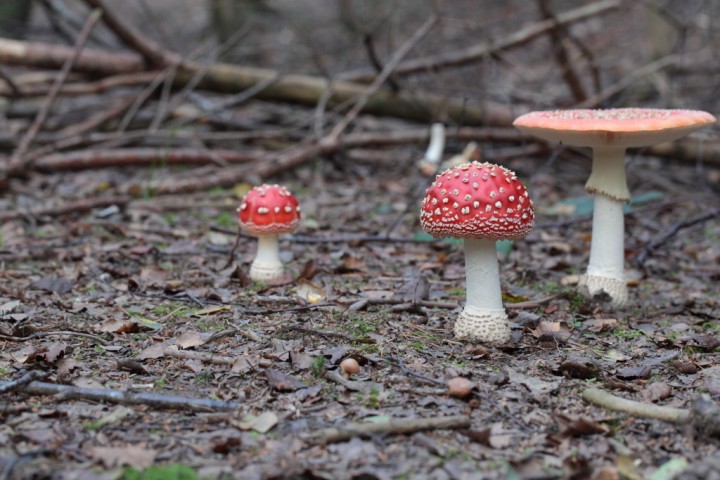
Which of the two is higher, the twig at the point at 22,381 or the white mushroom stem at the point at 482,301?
the white mushroom stem at the point at 482,301

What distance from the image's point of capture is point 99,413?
3.08 m

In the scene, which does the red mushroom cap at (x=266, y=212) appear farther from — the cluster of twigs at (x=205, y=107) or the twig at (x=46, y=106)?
the twig at (x=46, y=106)

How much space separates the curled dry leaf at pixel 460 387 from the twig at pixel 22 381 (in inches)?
74.6

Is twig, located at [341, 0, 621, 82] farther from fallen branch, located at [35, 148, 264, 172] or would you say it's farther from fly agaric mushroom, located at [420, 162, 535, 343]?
fly agaric mushroom, located at [420, 162, 535, 343]

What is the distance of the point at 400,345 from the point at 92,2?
5.93m

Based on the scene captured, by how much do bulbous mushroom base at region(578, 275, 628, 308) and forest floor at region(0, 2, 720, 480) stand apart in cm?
8

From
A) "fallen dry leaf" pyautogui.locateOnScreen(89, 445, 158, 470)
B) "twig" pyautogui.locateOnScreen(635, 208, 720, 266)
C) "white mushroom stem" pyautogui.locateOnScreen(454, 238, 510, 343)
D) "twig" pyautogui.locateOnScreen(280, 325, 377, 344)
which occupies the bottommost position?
"fallen dry leaf" pyautogui.locateOnScreen(89, 445, 158, 470)

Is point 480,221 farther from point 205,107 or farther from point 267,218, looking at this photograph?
point 205,107

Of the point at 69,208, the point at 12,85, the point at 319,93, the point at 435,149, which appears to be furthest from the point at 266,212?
the point at 12,85

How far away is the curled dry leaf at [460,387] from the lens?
3299 millimetres

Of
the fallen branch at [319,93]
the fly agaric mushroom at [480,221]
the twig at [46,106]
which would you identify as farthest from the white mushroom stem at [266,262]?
the fallen branch at [319,93]

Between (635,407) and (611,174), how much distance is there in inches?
77.4

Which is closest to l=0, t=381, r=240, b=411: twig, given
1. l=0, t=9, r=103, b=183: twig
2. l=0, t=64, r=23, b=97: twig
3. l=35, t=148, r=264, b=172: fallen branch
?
l=35, t=148, r=264, b=172: fallen branch

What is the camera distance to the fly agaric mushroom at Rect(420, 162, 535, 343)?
373 centimetres
